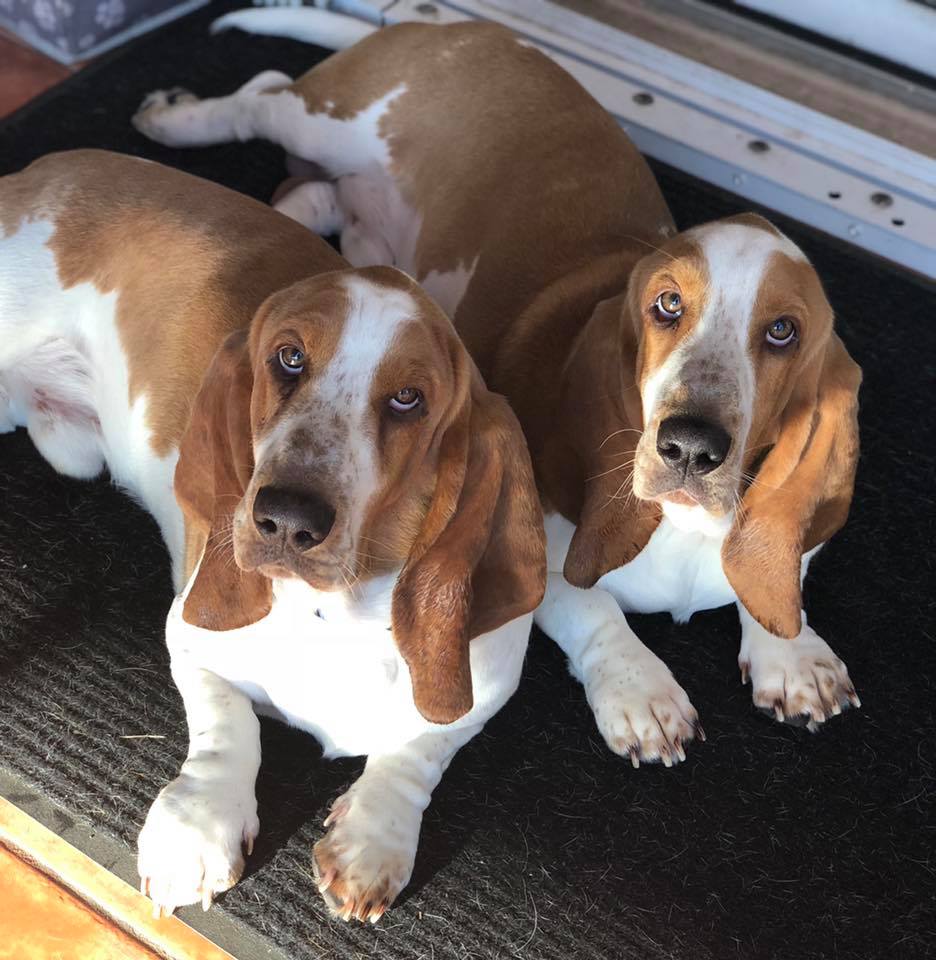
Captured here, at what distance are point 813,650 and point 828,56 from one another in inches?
89.6

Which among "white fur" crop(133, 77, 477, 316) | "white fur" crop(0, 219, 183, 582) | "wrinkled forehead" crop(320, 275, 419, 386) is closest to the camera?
"wrinkled forehead" crop(320, 275, 419, 386)

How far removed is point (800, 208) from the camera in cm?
368

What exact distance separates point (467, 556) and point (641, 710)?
2.29ft

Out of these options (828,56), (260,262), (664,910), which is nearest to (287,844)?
(664,910)

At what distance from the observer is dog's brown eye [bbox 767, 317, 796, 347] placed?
82.8 inches

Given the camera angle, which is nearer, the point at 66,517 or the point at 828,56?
the point at 66,517

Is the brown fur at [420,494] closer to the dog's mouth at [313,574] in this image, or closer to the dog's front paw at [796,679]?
the dog's mouth at [313,574]

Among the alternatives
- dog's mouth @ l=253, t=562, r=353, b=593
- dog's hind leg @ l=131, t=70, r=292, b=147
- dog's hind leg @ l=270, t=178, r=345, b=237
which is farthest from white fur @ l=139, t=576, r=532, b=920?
dog's hind leg @ l=131, t=70, r=292, b=147

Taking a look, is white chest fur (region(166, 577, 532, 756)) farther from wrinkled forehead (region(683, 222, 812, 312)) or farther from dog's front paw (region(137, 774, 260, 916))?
wrinkled forehead (region(683, 222, 812, 312))

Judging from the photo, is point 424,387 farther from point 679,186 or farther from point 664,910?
point 679,186

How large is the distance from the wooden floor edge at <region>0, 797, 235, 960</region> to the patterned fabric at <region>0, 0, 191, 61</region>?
2365mm

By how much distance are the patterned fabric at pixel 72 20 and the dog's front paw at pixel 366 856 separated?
8.45 feet

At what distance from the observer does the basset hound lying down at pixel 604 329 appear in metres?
2.11

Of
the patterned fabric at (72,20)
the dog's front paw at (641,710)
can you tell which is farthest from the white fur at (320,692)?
the patterned fabric at (72,20)
